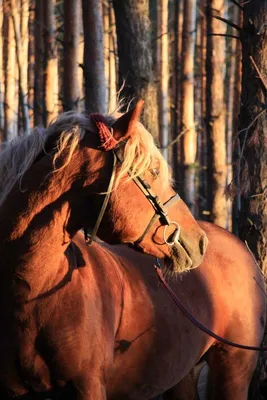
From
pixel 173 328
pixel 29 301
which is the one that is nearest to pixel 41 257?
pixel 29 301

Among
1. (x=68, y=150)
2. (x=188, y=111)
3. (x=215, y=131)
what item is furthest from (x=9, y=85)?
(x=68, y=150)

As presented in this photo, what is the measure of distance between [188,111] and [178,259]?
11.9 meters

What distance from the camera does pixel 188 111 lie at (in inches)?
A: 608

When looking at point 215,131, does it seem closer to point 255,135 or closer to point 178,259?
point 255,135

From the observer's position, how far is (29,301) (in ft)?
12.3

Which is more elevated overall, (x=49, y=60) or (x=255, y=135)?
(x=49, y=60)

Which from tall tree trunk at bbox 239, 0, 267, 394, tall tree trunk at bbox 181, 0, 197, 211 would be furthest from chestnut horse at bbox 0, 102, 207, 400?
tall tree trunk at bbox 181, 0, 197, 211

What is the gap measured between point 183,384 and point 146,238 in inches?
90.5

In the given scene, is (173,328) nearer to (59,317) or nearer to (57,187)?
(59,317)

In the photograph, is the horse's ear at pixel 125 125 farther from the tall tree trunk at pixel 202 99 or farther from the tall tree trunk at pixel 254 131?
the tall tree trunk at pixel 202 99

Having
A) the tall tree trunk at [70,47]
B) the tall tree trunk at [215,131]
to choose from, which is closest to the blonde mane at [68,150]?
the tall tree trunk at [70,47]

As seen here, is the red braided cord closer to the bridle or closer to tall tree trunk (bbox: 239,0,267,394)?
the bridle

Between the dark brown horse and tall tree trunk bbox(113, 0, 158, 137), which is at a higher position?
tall tree trunk bbox(113, 0, 158, 137)

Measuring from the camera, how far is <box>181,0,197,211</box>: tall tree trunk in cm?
1458
